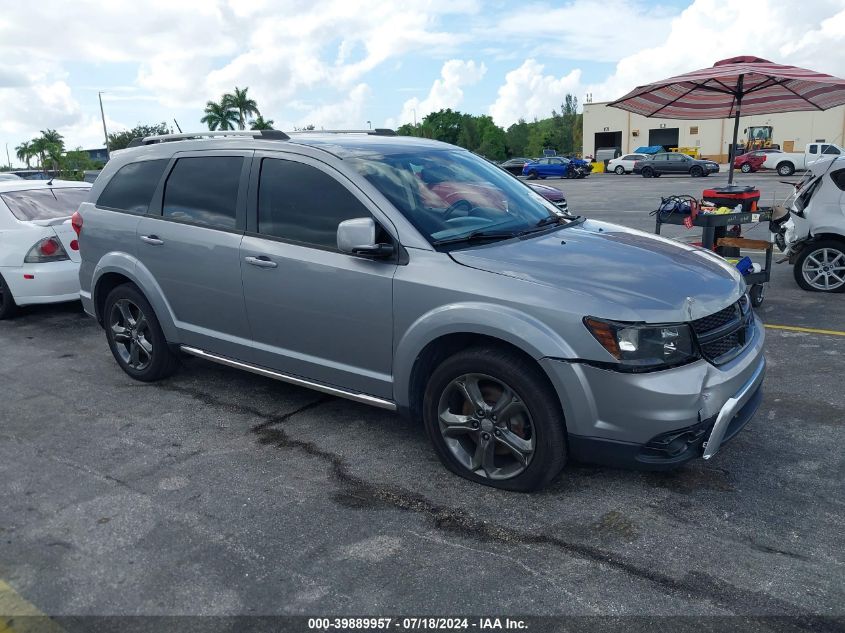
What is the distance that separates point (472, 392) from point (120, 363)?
3453 mm

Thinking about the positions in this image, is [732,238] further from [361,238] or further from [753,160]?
[753,160]

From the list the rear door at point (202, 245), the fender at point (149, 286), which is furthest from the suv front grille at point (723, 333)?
the fender at point (149, 286)

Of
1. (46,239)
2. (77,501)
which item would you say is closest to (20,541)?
(77,501)

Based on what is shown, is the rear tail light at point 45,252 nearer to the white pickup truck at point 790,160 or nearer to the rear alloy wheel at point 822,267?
the rear alloy wheel at point 822,267

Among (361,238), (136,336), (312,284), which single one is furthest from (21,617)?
(136,336)

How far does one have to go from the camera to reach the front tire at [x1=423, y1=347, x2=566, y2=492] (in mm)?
3471

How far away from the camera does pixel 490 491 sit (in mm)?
3760

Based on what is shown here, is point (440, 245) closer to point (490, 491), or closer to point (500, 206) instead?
point (500, 206)

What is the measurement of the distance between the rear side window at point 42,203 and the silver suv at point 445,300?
311cm

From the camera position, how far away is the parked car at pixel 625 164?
43081 mm

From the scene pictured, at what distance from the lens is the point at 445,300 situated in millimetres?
3674

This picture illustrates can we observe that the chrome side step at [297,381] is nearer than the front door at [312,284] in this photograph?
No

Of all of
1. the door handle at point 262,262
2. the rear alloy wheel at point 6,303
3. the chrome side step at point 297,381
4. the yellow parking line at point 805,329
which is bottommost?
the yellow parking line at point 805,329

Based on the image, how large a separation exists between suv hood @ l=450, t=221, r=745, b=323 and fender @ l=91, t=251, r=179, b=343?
97.6 inches
